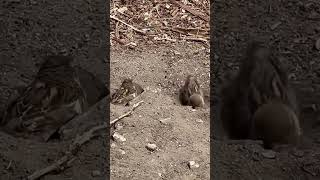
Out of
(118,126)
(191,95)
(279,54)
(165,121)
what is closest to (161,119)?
(165,121)

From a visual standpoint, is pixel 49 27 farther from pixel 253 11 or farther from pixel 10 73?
pixel 253 11

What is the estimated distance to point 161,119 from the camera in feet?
17.1

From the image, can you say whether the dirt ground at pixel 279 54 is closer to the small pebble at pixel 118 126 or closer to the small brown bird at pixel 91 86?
the small pebble at pixel 118 126

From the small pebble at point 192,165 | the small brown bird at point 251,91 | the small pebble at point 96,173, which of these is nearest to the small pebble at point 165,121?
the small brown bird at point 251,91

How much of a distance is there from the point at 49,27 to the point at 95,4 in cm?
60

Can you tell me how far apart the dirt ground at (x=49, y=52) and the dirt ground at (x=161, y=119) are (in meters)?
0.14

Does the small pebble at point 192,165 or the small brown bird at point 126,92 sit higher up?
the small brown bird at point 126,92

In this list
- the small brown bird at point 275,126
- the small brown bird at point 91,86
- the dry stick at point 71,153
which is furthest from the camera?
the small brown bird at point 91,86

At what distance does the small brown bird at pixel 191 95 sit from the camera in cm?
550

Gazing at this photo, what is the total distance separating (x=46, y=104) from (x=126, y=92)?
638 mm

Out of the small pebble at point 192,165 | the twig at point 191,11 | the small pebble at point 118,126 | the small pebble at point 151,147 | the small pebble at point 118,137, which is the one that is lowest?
the small pebble at point 192,165

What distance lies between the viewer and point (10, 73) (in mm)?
5785

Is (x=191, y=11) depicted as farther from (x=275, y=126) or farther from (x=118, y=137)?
(x=275, y=126)

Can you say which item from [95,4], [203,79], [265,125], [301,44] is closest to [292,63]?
[301,44]
